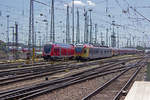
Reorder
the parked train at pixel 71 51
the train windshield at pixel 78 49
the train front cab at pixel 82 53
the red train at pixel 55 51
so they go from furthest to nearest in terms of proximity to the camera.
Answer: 1. the train windshield at pixel 78 49
2. the train front cab at pixel 82 53
3. the parked train at pixel 71 51
4. the red train at pixel 55 51

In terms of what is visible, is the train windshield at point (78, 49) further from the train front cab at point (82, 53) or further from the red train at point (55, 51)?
the red train at point (55, 51)

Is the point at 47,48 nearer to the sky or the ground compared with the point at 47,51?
nearer to the sky

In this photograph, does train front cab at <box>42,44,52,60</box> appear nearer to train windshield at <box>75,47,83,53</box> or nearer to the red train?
the red train

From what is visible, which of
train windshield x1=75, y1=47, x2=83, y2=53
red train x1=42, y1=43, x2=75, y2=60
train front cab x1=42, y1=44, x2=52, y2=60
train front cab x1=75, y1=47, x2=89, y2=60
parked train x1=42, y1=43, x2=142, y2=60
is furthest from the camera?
train windshield x1=75, y1=47, x2=83, y2=53

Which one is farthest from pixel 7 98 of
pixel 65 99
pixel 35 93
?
pixel 65 99

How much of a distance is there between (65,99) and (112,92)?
3.27 metres

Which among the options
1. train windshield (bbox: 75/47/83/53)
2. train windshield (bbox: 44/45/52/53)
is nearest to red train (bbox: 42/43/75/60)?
train windshield (bbox: 44/45/52/53)

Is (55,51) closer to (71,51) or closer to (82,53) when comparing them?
(82,53)

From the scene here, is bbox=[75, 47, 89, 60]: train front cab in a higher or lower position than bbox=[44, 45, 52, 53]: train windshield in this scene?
lower

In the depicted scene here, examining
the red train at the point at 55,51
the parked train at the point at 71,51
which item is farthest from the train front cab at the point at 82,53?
the red train at the point at 55,51

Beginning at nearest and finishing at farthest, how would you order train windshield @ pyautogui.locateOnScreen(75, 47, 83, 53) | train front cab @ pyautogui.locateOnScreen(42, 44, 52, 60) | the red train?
the red train
train front cab @ pyautogui.locateOnScreen(42, 44, 52, 60)
train windshield @ pyautogui.locateOnScreen(75, 47, 83, 53)

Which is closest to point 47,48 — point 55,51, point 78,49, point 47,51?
point 47,51

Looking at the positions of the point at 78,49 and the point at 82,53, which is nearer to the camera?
the point at 82,53

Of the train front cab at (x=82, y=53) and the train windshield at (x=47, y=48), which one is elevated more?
the train windshield at (x=47, y=48)
